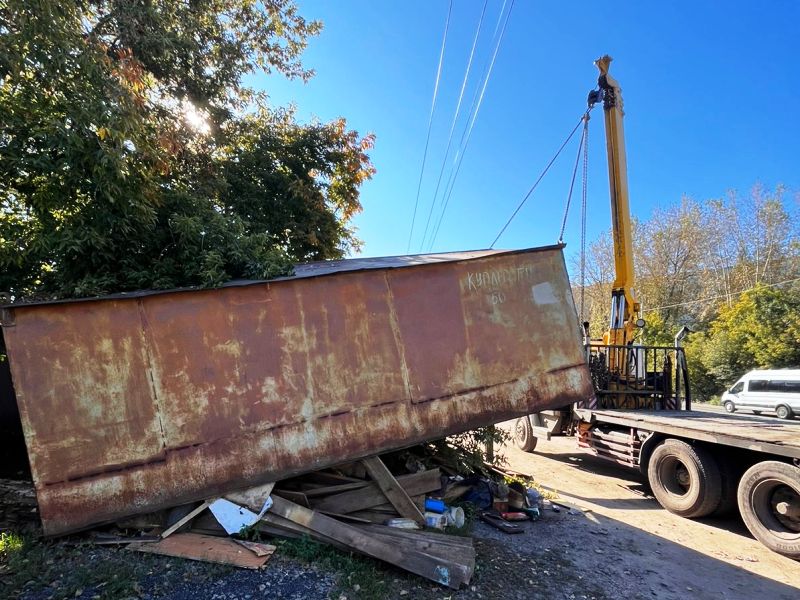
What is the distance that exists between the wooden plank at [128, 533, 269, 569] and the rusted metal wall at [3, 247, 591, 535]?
33 centimetres

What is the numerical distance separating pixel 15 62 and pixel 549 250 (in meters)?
6.02

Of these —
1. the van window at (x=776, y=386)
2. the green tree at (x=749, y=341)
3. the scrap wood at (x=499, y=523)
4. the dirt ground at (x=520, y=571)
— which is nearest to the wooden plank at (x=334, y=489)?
the dirt ground at (x=520, y=571)

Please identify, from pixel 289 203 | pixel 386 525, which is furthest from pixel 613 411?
pixel 289 203

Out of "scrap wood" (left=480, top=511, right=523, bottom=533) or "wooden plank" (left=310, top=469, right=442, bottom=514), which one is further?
"scrap wood" (left=480, top=511, right=523, bottom=533)

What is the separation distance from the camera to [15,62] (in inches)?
160

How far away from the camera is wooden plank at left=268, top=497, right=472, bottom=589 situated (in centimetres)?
348

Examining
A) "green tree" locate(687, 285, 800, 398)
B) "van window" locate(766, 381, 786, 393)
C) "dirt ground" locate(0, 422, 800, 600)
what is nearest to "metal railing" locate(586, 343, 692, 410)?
"dirt ground" locate(0, 422, 800, 600)

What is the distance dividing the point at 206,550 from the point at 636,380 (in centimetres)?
755

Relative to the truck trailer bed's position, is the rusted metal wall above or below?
above

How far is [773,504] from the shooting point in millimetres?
4645

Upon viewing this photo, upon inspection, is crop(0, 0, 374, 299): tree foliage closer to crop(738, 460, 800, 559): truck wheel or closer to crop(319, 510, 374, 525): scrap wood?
crop(319, 510, 374, 525): scrap wood

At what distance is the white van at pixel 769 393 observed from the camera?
15.2 m

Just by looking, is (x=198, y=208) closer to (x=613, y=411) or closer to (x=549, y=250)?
(x=549, y=250)

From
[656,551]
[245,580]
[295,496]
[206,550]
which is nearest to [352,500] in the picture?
[295,496]
